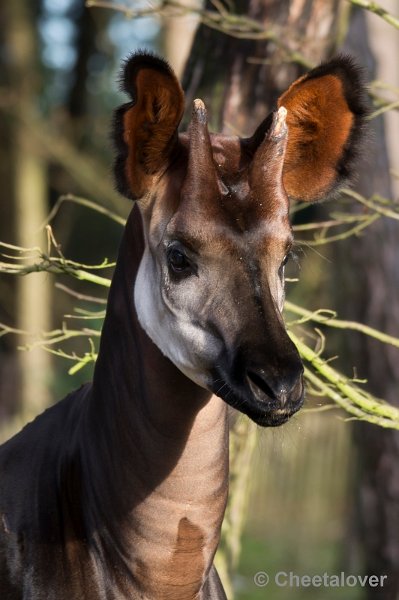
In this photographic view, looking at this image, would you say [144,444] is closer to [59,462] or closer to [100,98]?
[59,462]

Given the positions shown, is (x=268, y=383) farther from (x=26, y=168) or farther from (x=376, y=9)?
(x=26, y=168)

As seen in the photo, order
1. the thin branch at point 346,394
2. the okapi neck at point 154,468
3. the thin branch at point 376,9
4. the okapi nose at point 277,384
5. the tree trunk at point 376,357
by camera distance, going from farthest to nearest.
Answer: the tree trunk at point 376,357, the thin branch at point 376,9, the thin branch at point 346,394, the okapi neck at point 154,468, the okapi nose at point 277,384

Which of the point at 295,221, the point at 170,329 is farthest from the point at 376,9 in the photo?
the point at 295,221

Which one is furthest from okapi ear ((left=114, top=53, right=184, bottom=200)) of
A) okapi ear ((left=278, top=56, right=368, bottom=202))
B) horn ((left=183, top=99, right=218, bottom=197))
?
okapi ear ((left=278, top=56, right=368, bottom=202))

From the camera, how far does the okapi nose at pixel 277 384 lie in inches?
123

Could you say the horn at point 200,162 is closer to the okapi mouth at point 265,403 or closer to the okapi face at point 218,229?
the okapi face at point 218,229

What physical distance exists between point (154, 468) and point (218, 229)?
0.84 m

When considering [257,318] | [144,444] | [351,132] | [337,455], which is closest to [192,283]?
[257,318]

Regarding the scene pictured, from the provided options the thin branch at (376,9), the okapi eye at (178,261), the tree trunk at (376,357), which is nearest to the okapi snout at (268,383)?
the okapi eye at (178,261)

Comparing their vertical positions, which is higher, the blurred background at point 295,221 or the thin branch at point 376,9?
the thin branch at point 376,9

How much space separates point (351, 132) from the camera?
399 cm

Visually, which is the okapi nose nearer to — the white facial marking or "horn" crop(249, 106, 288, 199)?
the white facial marking

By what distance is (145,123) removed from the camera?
3.68m

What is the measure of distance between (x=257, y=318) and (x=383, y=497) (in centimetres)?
501
